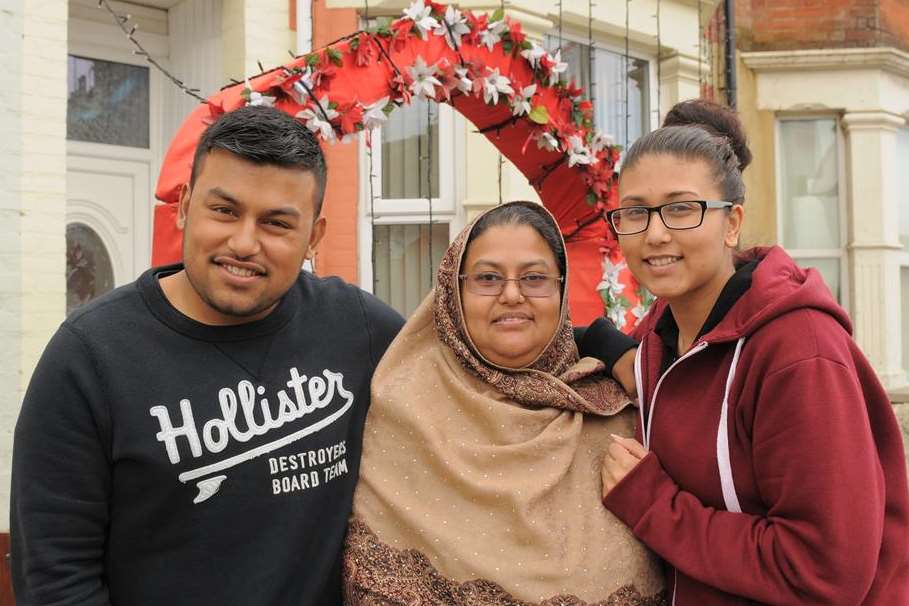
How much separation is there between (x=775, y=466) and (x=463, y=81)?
222 cm

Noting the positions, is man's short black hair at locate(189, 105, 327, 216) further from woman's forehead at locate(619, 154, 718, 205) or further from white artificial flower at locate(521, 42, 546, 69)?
white artificial flower at locate(521, 42, 546, 69)

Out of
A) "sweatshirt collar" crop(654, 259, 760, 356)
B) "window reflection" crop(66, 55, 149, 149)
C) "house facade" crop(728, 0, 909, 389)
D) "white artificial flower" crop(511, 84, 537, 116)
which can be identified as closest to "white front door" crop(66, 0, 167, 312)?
"window reflection" crop(66, 55, 149, 149)

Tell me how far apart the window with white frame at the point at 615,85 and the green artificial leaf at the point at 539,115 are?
85.4 inches

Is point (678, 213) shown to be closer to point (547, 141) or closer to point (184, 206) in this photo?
point (184, 206)

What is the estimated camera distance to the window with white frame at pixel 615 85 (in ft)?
19.3

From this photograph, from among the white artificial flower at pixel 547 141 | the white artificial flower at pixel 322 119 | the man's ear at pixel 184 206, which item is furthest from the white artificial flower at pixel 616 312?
the man's ear at pixel 184 206

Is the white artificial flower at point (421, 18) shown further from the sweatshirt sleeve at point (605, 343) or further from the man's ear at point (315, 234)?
the man's ear at point (315, 234)

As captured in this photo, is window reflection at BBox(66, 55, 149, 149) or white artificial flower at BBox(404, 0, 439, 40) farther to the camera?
window reflection at BBox(66, 55, 149, 149)

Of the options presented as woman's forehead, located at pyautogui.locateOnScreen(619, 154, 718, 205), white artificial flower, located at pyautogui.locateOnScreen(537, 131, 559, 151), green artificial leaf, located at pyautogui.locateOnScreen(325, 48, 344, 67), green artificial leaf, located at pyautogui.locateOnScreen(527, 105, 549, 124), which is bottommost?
woman's forehead, located at pyautogui.locateOnScreen(619, 154, 718, 205)

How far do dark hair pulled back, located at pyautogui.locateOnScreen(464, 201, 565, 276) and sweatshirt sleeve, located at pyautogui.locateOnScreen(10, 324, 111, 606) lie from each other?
970 mm

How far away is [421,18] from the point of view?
11.0 ft

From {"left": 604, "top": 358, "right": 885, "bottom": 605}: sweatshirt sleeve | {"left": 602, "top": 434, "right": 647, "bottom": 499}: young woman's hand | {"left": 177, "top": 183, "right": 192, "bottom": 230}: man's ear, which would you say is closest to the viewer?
{"left": 604, "top": 358, "right": 885, "bottom": 605}: sweatshirt sleeve

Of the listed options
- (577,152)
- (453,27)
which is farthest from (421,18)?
(577,152)

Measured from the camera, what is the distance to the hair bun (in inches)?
107
